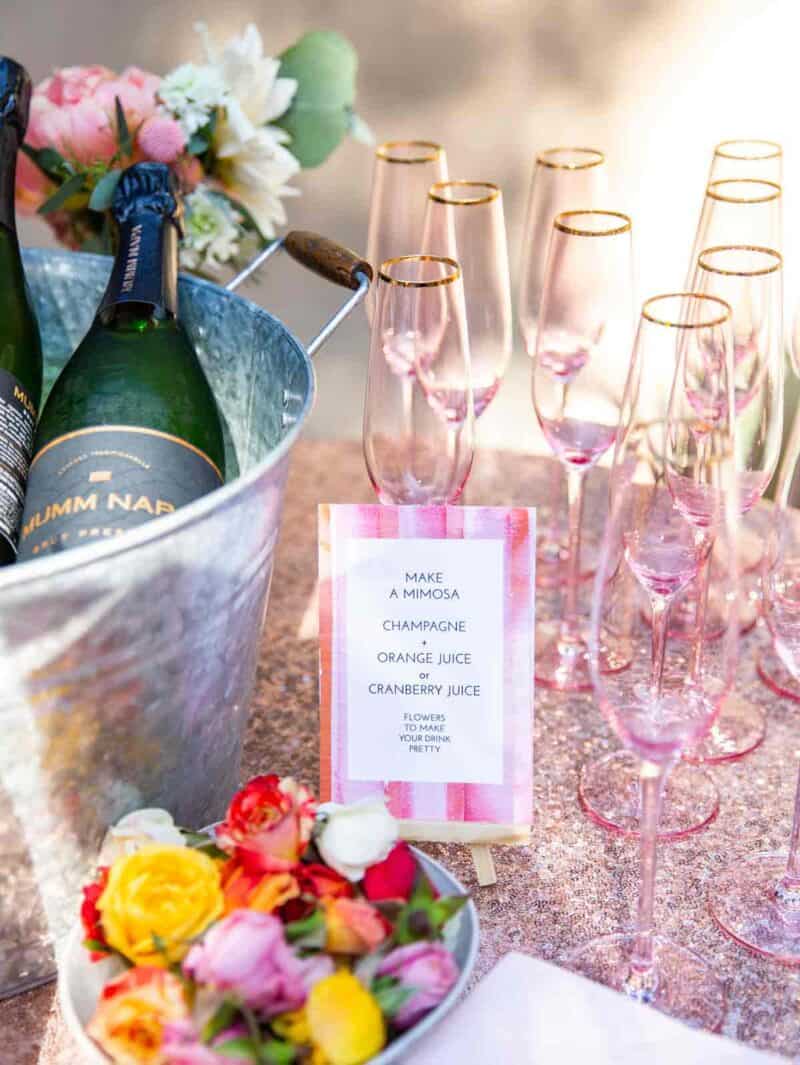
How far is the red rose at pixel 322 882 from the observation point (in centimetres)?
58

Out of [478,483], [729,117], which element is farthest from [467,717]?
[729,117]

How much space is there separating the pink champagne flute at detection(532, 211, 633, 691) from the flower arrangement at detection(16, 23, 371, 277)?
0.25 m

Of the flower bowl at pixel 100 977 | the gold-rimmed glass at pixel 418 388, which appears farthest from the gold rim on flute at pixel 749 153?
the flower bowl at pixel 100 977

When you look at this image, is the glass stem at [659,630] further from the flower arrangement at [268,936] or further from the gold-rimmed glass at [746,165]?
the gold-rimmed glass at [746,165]

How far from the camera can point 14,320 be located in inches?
40.6

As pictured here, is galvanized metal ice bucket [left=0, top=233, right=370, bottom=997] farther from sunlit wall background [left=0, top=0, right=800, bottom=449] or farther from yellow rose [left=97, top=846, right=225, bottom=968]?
sunlit wall background [left=0, top=0, right=800, bottom=449]

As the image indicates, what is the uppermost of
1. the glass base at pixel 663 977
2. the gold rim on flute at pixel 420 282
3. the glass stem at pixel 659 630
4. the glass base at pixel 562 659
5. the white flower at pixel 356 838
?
the gold rim on flute at pixel 420 282

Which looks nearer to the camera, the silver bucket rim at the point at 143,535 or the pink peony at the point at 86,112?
the silver bucket rim at the point at 143,535

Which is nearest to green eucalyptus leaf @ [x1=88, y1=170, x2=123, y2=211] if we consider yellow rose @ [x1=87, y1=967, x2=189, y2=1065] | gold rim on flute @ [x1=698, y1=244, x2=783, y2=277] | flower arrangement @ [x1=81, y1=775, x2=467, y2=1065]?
gold rim on flute @ [x1=698, y1=244, x2=783, y2=277]

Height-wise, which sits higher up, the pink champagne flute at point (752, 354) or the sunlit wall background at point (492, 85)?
the sunlit wall background at point (492, 85)

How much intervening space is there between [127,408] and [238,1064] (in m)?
0.55

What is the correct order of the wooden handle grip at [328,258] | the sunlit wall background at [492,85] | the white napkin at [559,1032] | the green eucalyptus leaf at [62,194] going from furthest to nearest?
1. the sunlit wall background at [492,85]
2. the green eucalyptus leaf at [62,194]
3. the wooden handle grip at [328,258]
4. the white napkin at [559,1032]

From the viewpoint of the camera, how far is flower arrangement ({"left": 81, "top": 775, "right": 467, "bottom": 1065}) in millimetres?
528

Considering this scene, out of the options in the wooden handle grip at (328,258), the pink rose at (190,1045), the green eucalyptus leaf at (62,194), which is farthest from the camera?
the green eucalyptus leaf at (62,194)
